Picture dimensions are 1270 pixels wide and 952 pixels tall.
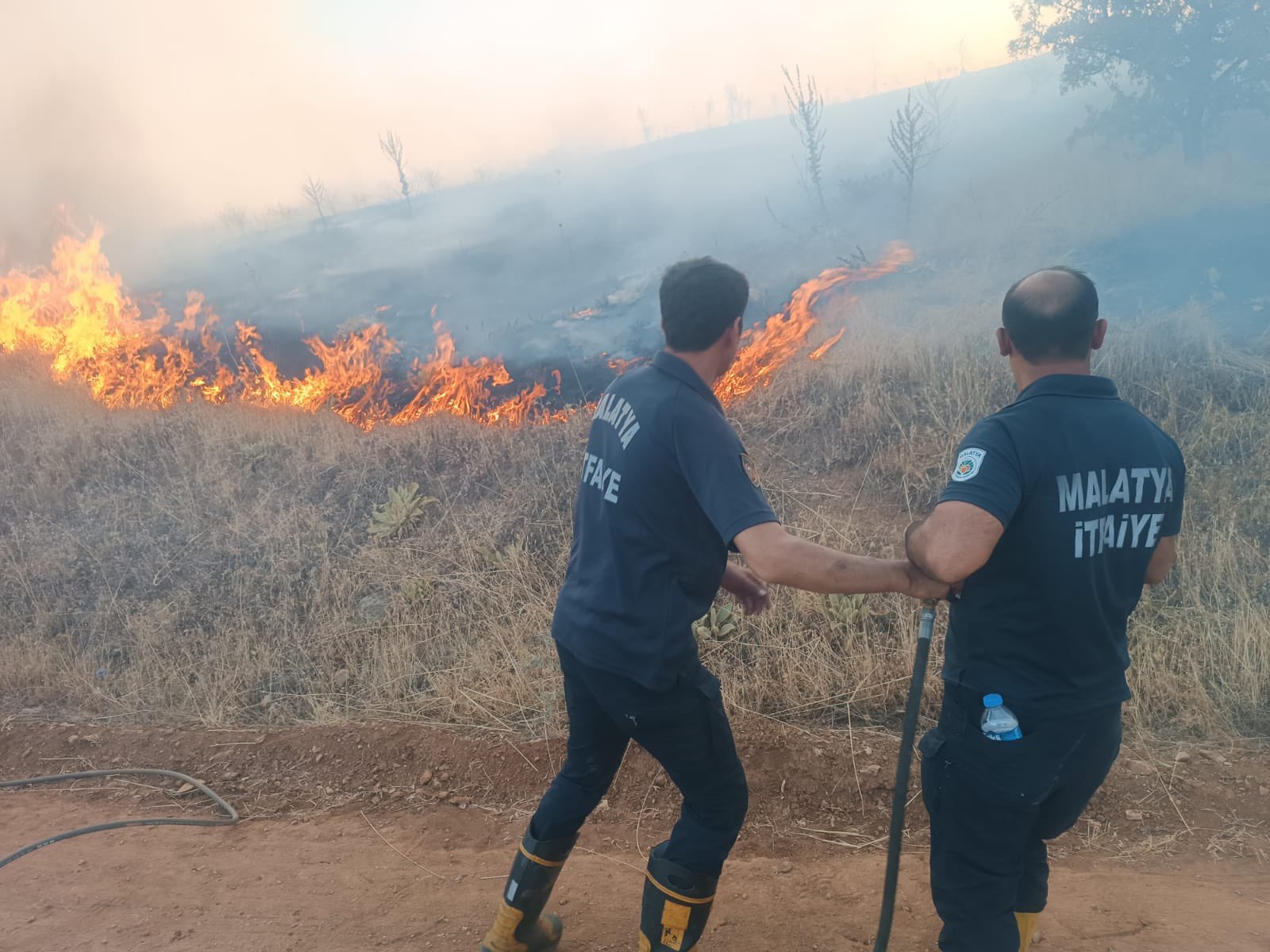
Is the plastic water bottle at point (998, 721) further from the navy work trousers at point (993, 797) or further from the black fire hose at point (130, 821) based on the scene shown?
the black fire hose at point (130, 821)

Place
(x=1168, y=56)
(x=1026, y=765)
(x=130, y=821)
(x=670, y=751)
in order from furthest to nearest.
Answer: (x=1168, y=56)
(x=130, y=821)
(x=670, y=751)
(x=1026, y=765)

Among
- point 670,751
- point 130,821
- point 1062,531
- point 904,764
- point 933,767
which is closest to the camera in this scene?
point 1062,531

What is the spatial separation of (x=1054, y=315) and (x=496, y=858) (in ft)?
10.6

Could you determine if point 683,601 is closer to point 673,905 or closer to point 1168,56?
point 673,905

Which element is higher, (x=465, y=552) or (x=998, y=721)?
(x=998, y=721)

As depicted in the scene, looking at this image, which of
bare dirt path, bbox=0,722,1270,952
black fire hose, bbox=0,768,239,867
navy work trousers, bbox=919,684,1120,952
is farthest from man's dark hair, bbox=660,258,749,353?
black fire hose, bbox=0,768,239,867

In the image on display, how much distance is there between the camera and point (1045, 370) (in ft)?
6.64

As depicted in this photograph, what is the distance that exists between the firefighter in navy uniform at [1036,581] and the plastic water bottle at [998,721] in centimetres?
2

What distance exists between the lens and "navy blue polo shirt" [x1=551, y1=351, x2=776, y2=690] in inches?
84.7

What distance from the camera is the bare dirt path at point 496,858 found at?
10.3 ft

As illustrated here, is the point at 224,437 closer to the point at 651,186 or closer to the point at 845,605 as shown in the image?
the point at 845,605

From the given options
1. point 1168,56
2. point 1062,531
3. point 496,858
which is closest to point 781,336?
point 496,858

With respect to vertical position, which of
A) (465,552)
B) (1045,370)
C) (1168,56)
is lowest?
(465,552)

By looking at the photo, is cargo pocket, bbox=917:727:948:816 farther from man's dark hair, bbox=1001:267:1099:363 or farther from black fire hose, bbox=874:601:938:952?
man's dark hair, bbox=1001:267:1099:363
